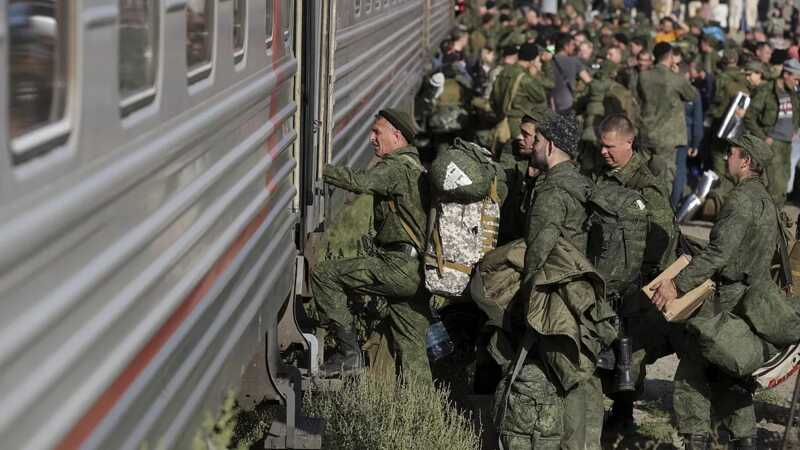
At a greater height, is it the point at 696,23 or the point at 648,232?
the point at 648,232

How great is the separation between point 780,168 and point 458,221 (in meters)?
7.39

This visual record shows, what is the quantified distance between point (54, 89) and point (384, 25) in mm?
9936

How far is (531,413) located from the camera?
5672 mm

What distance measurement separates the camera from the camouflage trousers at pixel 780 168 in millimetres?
12250

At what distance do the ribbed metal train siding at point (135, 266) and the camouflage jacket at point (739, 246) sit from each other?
7.16 ft

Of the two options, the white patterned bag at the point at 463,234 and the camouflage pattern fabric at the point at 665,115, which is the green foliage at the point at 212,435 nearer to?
the white patterned bag at the point at 463,234

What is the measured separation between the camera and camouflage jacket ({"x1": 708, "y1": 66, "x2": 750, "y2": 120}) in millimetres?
13844

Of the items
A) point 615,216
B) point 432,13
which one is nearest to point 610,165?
point 615,216

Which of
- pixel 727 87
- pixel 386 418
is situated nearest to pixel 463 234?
pixel 386 418

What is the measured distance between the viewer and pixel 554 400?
571 cm

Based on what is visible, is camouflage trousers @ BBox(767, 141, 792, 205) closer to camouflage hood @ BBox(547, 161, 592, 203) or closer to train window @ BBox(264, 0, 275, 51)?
camouflage hood @ BBox(547, 161, 592, 203)

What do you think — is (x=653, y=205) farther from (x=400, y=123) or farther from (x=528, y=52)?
(x=528, y=52)

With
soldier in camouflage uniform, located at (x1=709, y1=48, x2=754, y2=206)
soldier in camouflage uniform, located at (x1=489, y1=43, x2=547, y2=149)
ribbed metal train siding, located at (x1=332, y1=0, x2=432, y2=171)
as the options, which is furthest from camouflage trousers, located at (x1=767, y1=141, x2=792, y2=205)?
ribbed metal train siding, located at (x1=332, y1=0, x2=432, y2=171)

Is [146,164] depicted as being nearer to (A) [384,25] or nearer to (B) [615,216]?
(B) [615,216]
